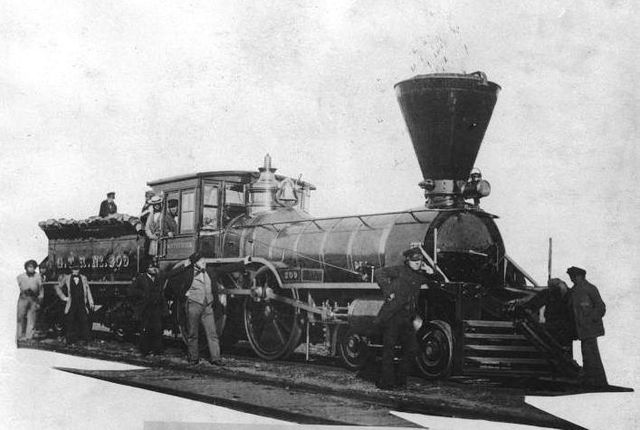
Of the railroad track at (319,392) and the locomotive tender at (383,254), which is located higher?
the locomotive tender at (383,254)

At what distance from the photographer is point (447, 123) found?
29.5ft

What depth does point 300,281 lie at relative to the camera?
397 inches

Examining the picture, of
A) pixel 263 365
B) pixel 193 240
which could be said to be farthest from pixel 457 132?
pixel 193 240

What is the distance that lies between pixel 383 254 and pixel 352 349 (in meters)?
1.27

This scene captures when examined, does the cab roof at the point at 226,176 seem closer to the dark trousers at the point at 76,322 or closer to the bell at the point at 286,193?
the bell at the point at 286,193

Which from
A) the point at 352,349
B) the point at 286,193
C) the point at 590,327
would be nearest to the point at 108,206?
the point at 286,193

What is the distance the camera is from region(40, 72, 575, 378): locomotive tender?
8.41m

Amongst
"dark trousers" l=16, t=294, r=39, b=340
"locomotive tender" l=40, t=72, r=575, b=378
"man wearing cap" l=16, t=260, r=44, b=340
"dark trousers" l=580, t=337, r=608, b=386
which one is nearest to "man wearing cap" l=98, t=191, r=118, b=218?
"locomotive tender" l=40, t=72, r=575, b=378

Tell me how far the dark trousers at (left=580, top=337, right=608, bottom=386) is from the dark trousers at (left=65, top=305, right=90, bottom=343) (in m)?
8.21

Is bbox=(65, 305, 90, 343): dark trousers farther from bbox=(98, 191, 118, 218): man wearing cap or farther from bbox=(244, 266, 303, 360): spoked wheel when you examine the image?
bbox=(244, 266, 303, 360): spoked wheel

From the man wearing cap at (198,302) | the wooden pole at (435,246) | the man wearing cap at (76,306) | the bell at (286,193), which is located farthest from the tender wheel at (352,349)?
the man wearing cap at (76,306)

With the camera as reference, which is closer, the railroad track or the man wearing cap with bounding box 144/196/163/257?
the railroad track

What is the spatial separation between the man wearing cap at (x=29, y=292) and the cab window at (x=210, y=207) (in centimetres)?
→ 290

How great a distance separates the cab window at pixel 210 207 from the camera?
11.6 metres
